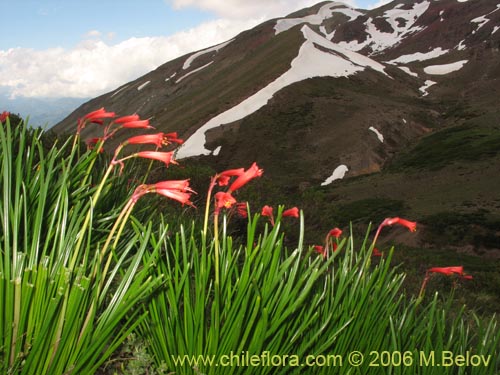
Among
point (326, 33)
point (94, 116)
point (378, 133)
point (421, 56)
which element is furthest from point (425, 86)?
point (94, 116)

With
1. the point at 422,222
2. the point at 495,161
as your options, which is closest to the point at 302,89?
the point at 495,161

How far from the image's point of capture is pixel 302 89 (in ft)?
184

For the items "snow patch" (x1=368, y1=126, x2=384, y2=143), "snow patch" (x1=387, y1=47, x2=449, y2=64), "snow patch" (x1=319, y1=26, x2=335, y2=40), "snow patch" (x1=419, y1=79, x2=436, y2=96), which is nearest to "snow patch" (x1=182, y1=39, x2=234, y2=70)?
"snow patch" (x1=387, y1=47, x2=449, y2=64)

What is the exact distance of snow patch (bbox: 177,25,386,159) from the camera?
1996 inches

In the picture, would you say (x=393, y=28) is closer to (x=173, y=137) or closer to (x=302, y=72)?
(x=302, y=72)

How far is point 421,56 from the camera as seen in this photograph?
99.3 meters

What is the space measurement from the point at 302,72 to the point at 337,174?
20961mm

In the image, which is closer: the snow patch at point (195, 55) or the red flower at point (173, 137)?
the red flower at point (173, 137)

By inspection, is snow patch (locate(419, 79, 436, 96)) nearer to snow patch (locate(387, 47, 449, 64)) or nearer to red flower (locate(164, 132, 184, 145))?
snow patch (locate(387, 47, 449, 64))

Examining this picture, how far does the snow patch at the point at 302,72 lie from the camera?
50688 mm

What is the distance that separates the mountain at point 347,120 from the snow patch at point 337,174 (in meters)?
0.18

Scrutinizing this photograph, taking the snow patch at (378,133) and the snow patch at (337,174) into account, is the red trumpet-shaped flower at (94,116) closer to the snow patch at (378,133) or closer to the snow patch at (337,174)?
the snow patch at (337,174)

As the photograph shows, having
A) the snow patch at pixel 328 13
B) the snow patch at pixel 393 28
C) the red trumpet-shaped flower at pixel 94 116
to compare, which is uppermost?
the snow patch at pixel 328 13

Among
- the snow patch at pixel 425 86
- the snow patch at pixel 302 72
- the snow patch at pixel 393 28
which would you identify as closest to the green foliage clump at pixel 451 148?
the snow patch at pixel 302 72
